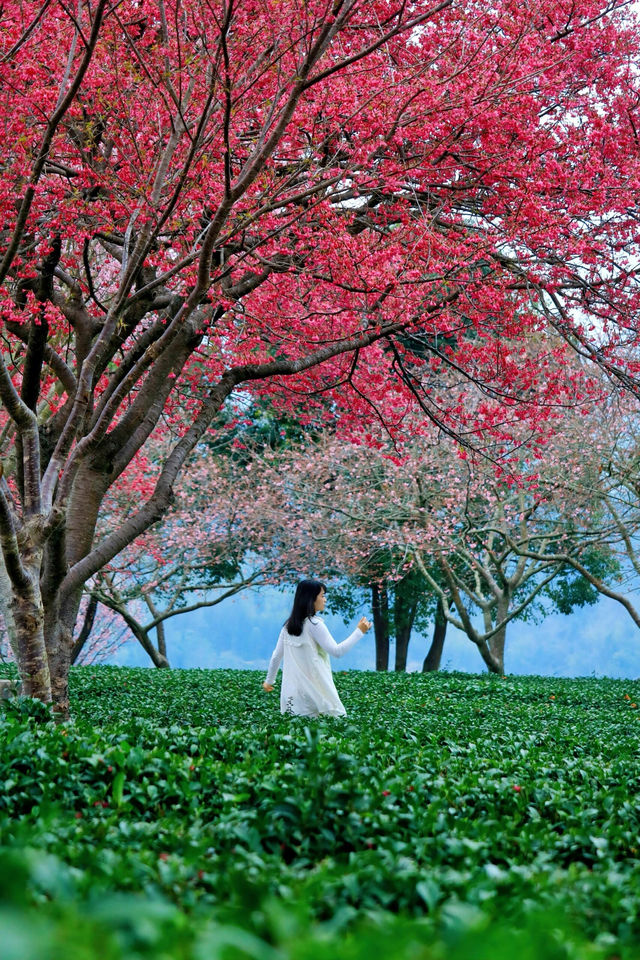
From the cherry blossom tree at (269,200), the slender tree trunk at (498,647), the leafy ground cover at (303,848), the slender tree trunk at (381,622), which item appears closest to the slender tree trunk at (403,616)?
the slender tree trunk at (381,622)

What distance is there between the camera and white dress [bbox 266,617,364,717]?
25.3 feet

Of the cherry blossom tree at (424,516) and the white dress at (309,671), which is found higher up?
the cherry blossom tree at (424,516)

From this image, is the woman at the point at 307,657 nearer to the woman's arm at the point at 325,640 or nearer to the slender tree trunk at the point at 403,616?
the woman's arm at the point at 325,640

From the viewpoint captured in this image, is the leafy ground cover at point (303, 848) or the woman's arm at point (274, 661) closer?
the leafy ground cover at point (303, 848)

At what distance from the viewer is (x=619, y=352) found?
660 inches

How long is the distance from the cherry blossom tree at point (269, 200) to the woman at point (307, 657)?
1934 millimetres

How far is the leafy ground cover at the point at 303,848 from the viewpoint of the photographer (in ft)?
5.33

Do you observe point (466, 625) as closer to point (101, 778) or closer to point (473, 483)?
point (473, 483)

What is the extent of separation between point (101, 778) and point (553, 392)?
8154 millimetres

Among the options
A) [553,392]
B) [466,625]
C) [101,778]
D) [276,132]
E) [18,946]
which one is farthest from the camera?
[466,625]

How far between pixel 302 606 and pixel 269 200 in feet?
11.5

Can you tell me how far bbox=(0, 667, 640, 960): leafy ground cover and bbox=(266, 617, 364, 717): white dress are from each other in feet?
2.89

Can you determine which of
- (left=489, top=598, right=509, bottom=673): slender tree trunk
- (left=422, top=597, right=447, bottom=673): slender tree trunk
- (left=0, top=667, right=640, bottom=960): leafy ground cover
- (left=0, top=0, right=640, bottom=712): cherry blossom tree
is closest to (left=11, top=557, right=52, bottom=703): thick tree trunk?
(left=0, top=0, right=640, bottom=712): cherry blossom tree

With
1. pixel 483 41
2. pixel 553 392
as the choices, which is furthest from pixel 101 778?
pixel 553 392
